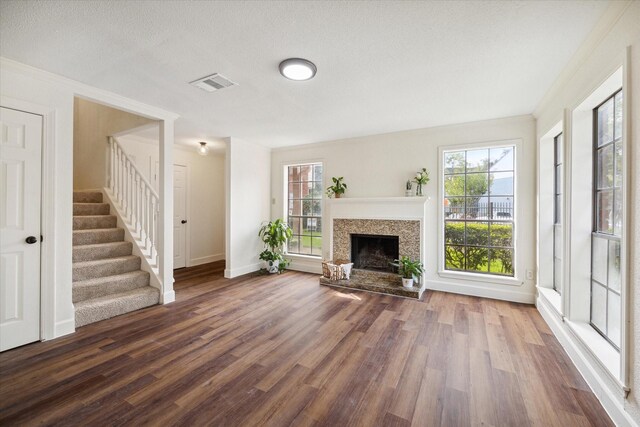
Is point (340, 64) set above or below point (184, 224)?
above

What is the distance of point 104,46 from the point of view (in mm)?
2088

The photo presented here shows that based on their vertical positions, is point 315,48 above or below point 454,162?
above

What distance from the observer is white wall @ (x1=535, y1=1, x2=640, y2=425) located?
4.83 feet

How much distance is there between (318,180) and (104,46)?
3591 millimetres

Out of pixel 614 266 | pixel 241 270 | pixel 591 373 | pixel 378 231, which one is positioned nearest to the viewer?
pixel 591 373

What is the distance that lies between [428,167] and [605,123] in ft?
6.90

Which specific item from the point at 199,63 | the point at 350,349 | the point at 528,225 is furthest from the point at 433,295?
the point at 199,63

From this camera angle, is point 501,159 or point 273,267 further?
point 273,267

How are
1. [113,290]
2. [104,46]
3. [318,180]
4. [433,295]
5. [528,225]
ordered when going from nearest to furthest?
[104,46] → [113,290] → [528,225] → [433,295] → [318,180]

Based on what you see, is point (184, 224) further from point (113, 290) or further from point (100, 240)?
point (113, 290)

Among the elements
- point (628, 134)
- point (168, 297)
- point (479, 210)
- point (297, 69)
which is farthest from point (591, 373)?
point (168, 297)

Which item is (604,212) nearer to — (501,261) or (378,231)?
(501,261)

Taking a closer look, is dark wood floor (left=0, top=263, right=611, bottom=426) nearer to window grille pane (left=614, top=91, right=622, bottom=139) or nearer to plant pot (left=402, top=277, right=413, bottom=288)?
plant pot (left=402, top=277, right=413, bottom=288)

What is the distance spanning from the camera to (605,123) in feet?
6.95
